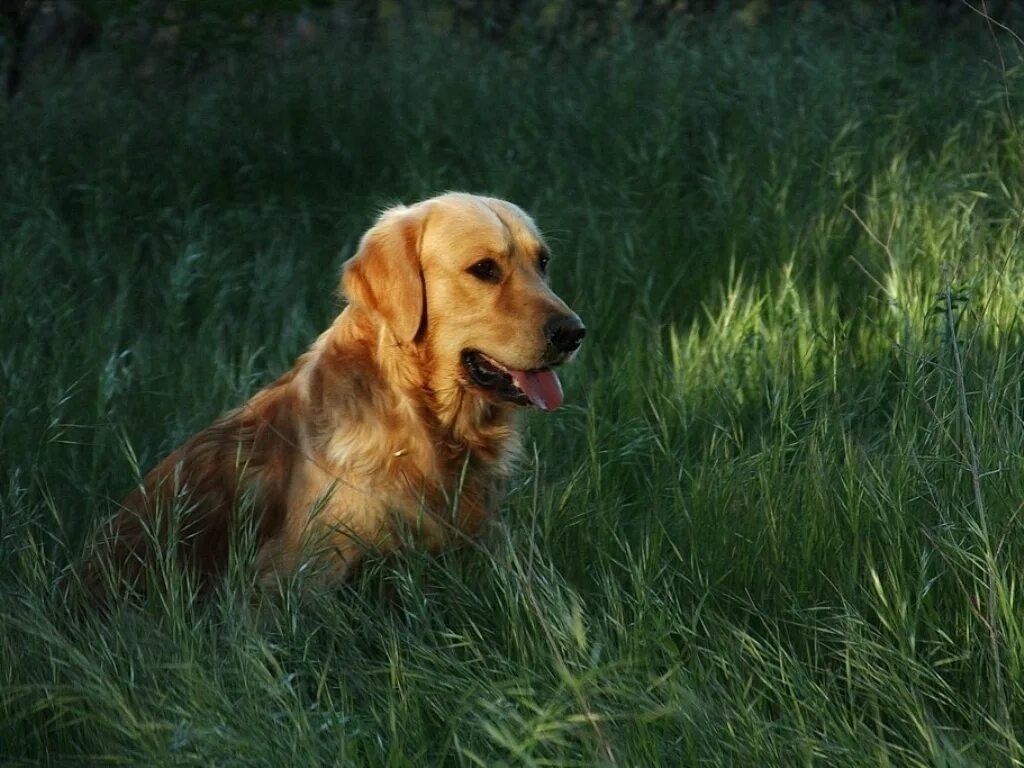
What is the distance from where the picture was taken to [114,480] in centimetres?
374

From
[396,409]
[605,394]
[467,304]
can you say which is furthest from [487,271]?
[605,394]

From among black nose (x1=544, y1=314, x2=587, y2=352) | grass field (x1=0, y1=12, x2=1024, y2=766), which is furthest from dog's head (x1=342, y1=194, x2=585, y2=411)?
grass field (x1=0, y1=12, x2=1024, y2=766)

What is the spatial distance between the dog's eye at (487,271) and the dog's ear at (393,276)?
0.13m

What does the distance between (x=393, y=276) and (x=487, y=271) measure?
228mm

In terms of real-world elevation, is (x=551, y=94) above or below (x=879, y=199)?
below

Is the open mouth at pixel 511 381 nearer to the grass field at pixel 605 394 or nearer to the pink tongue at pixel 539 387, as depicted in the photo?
the pink tongue at pixel 539 387

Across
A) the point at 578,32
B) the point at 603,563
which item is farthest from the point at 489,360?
the point at 578,32

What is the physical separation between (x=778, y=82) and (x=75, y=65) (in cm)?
345

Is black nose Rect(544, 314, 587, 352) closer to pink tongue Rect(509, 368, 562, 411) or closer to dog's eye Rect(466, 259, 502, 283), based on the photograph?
pink tongue Rect(509, 368, 562, 411)

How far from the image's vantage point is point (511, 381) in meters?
3.37

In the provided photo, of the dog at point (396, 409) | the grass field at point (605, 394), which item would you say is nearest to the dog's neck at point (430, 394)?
the dog at point (396, 409)

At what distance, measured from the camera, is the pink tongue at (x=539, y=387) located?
3.34 metres

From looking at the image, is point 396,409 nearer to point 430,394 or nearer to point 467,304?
point 430,394

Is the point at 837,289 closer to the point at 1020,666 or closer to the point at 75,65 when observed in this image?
the point at 1020,666
